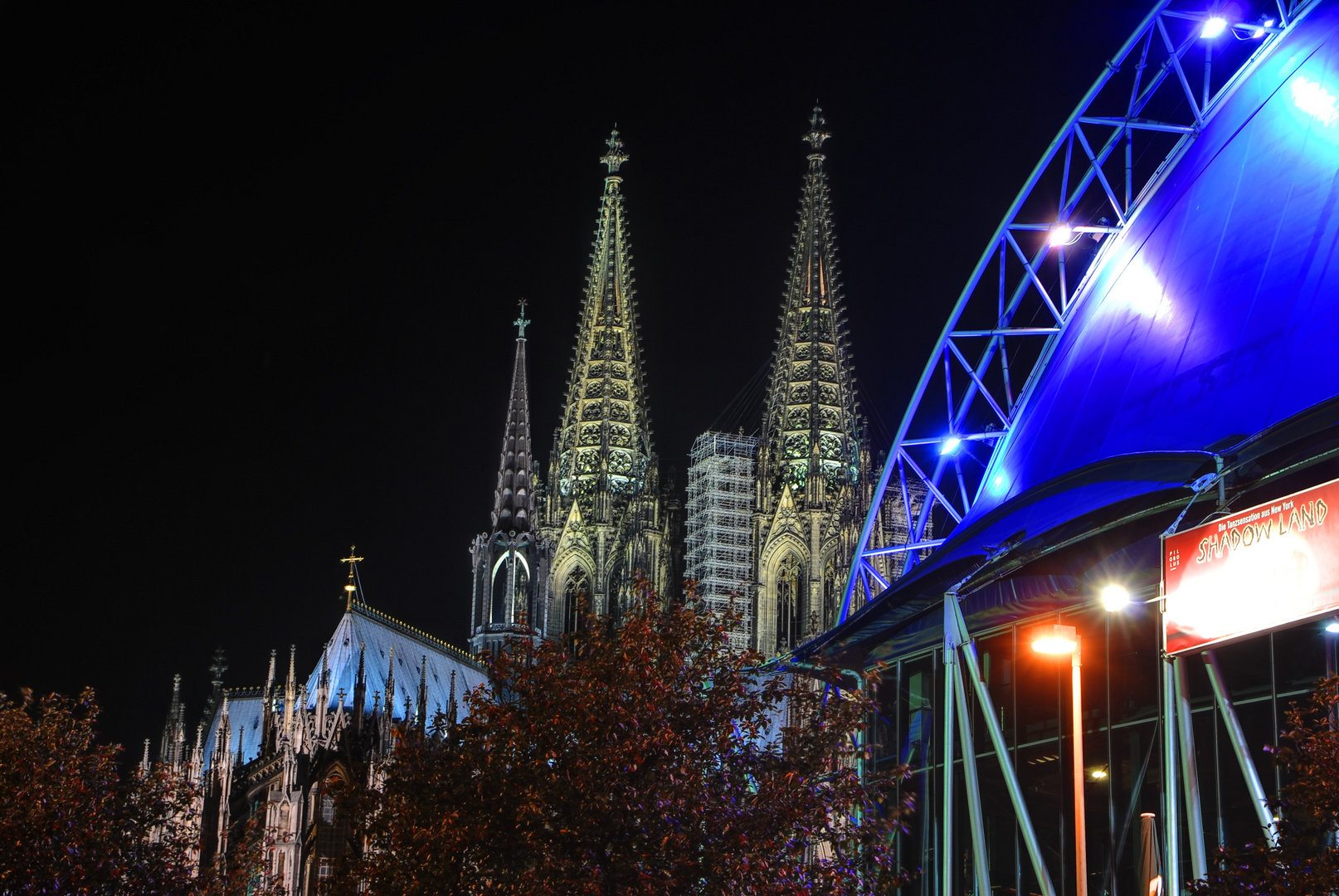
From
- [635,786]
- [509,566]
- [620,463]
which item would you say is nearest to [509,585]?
A: [509,566]

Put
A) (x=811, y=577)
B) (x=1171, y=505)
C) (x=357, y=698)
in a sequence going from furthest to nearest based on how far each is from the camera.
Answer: (x=811, y=577)
(x=357, y=698)
(x=1171, y=505)

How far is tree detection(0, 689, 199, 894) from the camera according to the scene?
107 ft

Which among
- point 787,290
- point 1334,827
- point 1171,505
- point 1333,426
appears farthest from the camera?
point 787,290

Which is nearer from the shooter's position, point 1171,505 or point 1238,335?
point 1171,505

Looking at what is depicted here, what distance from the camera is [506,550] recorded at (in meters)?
88.3

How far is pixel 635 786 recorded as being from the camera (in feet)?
89.5

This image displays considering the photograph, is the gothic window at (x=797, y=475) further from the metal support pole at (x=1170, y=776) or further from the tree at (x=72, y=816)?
the metal support pole at (x=1170, y=776)

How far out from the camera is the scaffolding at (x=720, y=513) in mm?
95688

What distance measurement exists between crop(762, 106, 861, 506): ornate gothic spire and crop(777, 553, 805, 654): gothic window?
3602 millimetres

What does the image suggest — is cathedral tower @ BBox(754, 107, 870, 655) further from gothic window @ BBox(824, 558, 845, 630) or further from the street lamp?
the street lamp

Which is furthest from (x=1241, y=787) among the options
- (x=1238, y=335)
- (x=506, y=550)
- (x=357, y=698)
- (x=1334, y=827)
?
(x=506, y=550)

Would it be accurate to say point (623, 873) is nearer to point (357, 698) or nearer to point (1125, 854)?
point (1125, 854)

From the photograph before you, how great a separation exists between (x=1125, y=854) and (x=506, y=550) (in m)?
61.0

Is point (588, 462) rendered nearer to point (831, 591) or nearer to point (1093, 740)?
point (831, 591)
